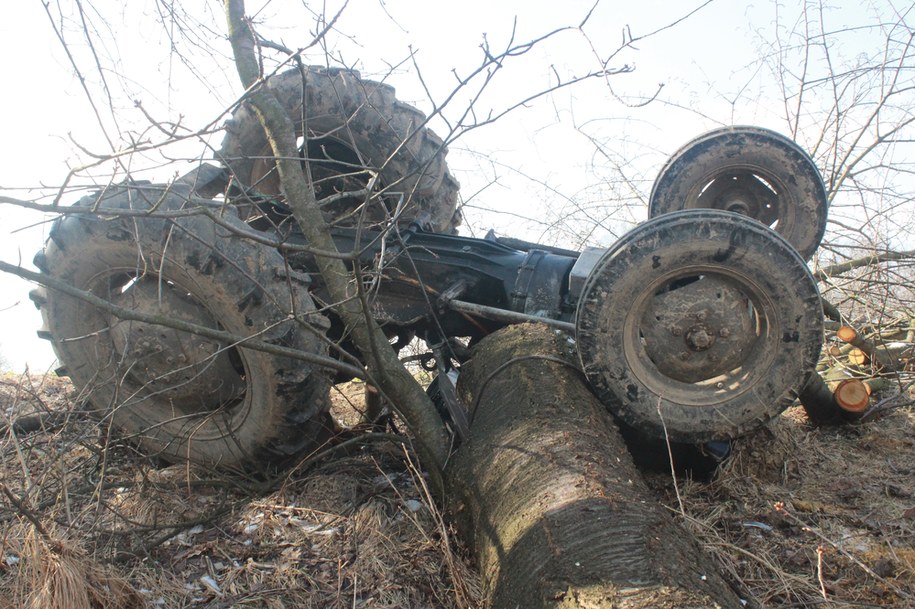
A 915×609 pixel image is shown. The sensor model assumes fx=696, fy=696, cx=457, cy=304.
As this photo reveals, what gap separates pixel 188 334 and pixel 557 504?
2.22 m

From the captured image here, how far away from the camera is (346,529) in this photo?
9.96 ft

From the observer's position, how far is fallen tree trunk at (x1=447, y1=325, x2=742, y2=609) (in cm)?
181

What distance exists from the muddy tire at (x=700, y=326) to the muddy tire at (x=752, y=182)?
1.14 meters

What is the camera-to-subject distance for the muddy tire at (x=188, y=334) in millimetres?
3250

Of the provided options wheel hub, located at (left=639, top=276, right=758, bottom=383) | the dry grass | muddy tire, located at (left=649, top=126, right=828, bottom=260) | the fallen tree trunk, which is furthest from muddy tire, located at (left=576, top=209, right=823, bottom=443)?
muddy tire, located at (left=649, top=126, right=828, bottom=260)

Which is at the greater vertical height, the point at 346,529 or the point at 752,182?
the point at 752,182

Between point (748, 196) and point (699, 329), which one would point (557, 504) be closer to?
point (699, 329)

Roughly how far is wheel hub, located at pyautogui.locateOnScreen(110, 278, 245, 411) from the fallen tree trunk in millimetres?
1320

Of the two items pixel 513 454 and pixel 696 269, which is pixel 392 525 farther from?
pixel 696 269

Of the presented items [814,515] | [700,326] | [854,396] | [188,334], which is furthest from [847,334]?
[188,334]

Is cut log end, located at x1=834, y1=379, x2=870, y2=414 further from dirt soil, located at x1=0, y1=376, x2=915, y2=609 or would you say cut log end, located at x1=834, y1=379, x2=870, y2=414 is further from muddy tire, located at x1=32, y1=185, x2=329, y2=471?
muddy tire, located at x1=32, y1=185, x2=329, y2=471

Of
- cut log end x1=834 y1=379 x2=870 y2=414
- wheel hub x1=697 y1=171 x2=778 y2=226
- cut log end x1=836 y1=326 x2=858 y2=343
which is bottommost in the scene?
cut log end x1=834 y1=379 x2=870 y2=414

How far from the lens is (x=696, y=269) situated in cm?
304

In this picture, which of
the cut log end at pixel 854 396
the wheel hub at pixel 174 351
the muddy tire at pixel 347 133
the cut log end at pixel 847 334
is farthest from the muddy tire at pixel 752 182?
the wheel hub at pixel 174 351
